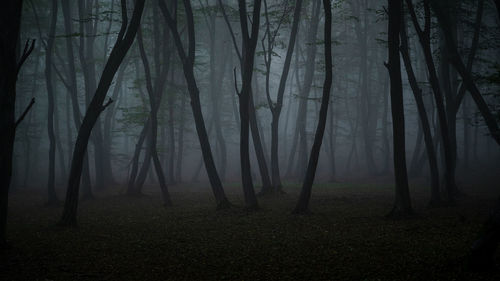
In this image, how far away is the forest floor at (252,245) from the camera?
5.76m

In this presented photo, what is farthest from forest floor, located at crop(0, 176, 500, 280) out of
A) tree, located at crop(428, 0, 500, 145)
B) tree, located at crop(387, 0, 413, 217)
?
tree, located at crop(428, 0, 500, 145)

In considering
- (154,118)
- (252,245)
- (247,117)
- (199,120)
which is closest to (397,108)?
(247,117)

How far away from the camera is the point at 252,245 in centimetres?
753

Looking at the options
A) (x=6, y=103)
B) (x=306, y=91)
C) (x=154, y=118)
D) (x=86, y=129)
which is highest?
(x=306, y=91)

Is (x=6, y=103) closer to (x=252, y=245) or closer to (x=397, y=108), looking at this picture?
(x=252, y=245)

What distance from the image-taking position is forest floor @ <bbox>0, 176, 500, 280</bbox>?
5762 mm

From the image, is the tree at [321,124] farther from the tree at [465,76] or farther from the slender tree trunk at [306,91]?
the slender tree trunk at [306,91]

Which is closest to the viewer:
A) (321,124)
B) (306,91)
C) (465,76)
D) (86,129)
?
(86,129)

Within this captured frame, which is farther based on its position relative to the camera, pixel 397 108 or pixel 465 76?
pixel 465 76

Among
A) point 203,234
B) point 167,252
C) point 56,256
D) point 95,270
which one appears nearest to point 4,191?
point 56,256

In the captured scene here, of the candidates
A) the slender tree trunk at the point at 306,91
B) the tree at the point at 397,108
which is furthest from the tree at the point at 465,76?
the slender tree trunk at the point at 306,91

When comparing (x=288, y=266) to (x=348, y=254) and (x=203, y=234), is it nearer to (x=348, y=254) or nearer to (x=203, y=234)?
(x=348, y=254)

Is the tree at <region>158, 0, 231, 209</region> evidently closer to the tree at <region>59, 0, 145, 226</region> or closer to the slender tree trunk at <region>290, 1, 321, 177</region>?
the tree at <region>59, 0, 145, 226</region>

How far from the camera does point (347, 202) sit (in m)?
13.2
